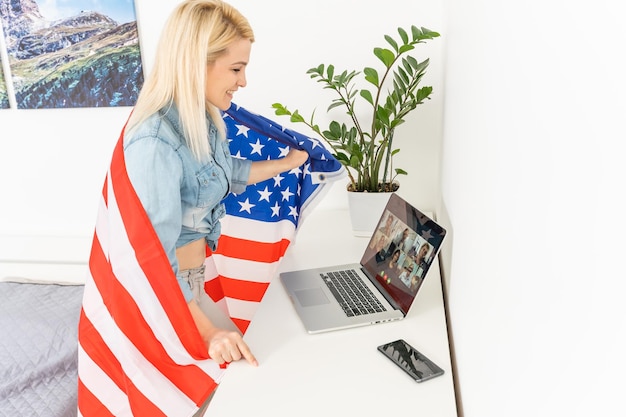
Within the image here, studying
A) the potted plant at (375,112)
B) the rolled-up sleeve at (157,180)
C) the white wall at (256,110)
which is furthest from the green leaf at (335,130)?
the rolled-up sleeve at (157,180)

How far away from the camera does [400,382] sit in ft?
3.70

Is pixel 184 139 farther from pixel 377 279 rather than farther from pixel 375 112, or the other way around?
pixel 375 112

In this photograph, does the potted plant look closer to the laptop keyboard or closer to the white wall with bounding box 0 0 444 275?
the white wall with bounding box 0 0 444 275

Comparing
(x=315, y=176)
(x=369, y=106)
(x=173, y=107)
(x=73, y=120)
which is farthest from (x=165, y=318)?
(x=73, y=120)

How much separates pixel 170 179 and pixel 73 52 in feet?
4.35

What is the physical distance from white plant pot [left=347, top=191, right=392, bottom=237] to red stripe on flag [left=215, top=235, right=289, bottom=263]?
0.83ft

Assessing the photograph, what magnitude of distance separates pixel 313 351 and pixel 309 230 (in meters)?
0.84

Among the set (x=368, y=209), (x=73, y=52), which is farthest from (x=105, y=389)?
(x=73, y=52)

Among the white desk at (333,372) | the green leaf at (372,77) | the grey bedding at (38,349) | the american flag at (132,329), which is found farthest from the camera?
the green leaf at (372,77)

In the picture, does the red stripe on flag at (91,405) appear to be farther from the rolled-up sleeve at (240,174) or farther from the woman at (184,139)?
the rolled-up sleeve at (240,174)

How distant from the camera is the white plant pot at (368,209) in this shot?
196cm

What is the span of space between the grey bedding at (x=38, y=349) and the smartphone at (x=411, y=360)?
1.04m

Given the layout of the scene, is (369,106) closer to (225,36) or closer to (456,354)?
(225,36)

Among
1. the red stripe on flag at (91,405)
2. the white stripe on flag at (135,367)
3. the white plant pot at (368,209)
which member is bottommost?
the red stripe on flag at (91,405)
